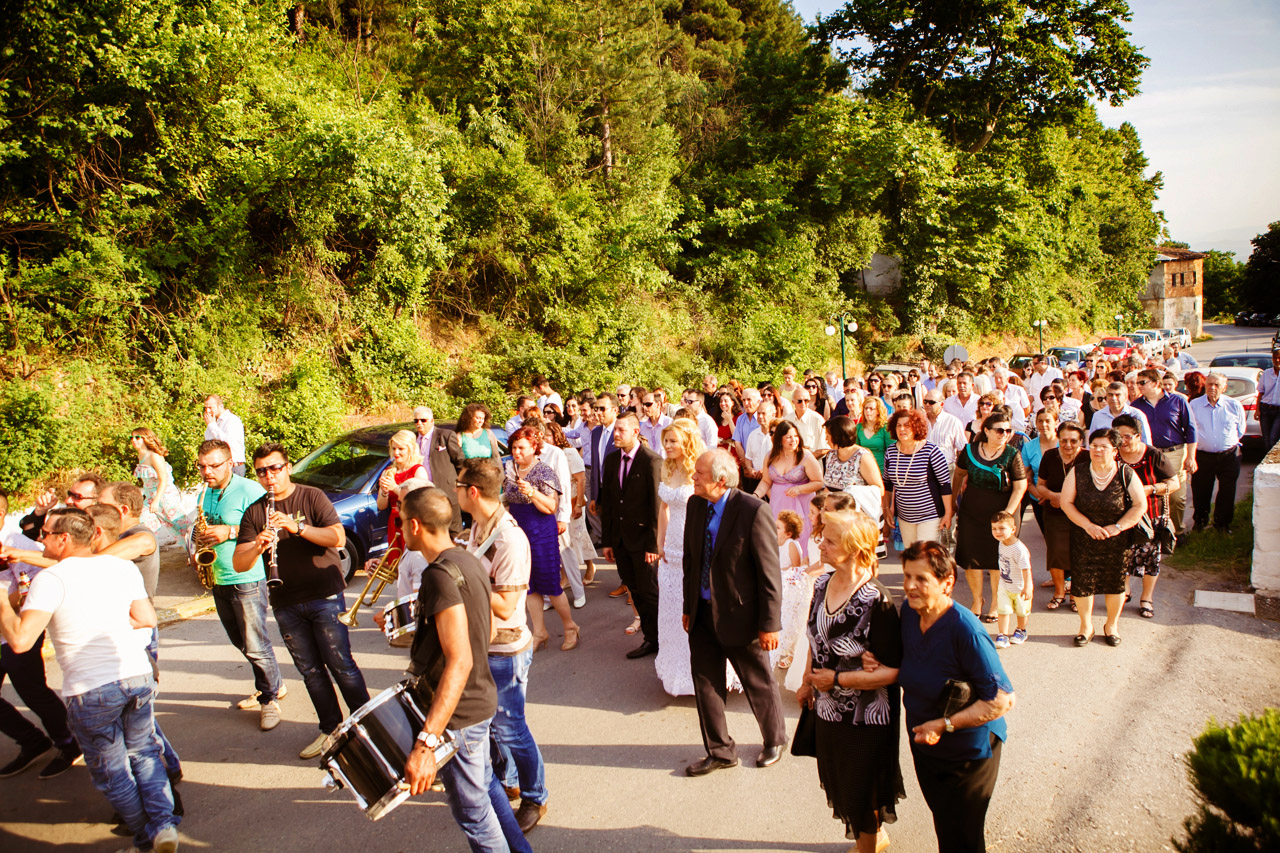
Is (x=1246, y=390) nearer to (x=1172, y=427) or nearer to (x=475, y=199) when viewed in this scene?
(x=1172, y=427)

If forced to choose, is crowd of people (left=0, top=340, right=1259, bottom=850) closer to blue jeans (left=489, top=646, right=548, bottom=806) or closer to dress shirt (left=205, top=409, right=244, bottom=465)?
blue jeans (left=489, top=646, right=548, bottom=806)

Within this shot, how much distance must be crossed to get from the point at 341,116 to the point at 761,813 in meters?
13.4

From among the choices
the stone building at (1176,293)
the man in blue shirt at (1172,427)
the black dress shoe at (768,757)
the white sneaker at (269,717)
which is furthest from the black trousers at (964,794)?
the stone building at (1176,293)

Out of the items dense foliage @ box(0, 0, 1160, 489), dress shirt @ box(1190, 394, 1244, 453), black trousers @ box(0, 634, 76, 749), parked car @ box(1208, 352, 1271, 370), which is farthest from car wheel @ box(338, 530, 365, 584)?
parked car @ box(1208, 352, 1271, 370)

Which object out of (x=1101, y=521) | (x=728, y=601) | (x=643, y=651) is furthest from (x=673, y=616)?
(x=1101, y=521)

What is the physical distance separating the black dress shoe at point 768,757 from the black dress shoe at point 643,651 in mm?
1872

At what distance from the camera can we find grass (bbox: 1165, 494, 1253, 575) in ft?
24.9

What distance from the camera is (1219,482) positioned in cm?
852

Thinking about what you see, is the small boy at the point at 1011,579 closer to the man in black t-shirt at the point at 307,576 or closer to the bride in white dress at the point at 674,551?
the bride in white dress at the point at 674,551

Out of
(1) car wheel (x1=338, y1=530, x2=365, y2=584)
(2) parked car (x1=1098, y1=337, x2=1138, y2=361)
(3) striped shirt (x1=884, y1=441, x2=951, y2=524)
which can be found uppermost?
(2) parked car (x1=1098, y1=337, x2=1138, y2=361)

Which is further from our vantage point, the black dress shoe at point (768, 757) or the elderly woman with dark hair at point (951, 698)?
the black dress shoe at point (768, 757)

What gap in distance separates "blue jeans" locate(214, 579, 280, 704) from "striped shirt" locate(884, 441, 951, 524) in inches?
209

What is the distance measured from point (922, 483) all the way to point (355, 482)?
619 cm

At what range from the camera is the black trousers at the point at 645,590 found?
5.96 metres
